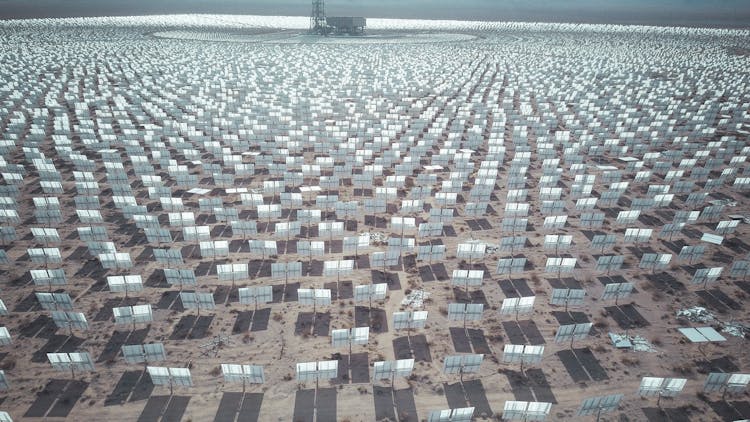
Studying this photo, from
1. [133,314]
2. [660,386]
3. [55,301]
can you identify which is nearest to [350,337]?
[133,314]

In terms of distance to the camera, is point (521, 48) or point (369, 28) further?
point (369, 28)

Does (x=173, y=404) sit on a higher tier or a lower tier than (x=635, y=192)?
lower

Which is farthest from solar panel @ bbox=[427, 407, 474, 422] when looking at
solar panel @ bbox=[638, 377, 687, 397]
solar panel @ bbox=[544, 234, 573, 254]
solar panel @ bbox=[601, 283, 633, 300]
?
solar panel @ bbox=[544, 234, 573, 254]

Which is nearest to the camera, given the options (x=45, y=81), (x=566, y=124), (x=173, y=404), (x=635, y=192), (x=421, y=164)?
(x=173, y=404)

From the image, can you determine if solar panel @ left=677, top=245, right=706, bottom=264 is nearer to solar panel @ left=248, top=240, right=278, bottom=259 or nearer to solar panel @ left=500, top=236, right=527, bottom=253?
solar panel @ left=500, top=236, right=527, bottom=253

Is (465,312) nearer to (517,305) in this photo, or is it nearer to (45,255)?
(517,305)

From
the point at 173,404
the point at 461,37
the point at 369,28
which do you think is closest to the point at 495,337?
the point at 173,404

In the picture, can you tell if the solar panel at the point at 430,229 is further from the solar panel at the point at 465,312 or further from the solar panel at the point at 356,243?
the solar panel at the point at 465,312

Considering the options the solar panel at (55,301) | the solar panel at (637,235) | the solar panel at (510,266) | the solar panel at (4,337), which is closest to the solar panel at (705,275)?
the solar panel at (637,235)

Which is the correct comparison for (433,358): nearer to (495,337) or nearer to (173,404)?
(495,337)
